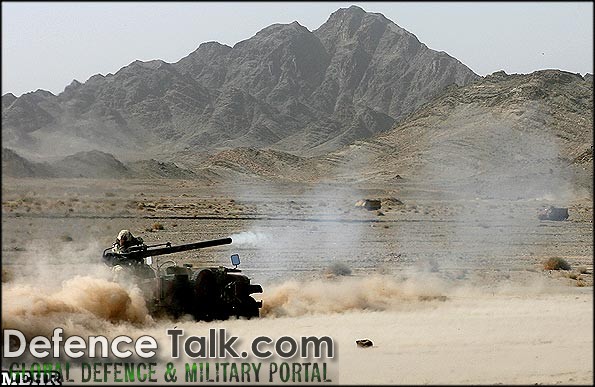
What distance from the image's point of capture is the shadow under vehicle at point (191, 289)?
18.9 m

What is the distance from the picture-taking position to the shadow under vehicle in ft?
62.1

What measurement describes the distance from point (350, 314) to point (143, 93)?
114m

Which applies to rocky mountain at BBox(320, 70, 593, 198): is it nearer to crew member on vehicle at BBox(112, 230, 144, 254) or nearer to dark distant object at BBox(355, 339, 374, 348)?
crew member on vehicle at BBox(112, 230, 144, 254)

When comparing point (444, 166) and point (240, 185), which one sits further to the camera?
point (444, 166)

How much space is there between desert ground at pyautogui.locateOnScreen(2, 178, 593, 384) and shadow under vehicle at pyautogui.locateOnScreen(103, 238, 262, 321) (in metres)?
0.37

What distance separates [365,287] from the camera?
24953mm

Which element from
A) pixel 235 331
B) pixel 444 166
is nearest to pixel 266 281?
pixel 235 331

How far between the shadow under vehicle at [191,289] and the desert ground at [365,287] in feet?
1.23

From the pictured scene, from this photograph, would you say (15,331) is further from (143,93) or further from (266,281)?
(143,93)

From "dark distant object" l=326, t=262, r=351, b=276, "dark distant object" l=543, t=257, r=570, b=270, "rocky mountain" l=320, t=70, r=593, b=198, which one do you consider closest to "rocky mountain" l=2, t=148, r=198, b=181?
"dark distant object" l=326, t=262, r=351, b=276

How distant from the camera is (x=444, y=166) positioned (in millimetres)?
123625

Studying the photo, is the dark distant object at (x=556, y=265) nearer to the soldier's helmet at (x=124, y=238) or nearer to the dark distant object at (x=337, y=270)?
the dark distant object at (x=337, y=270)

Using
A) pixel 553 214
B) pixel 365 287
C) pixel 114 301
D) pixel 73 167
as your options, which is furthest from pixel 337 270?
pixel 553 214

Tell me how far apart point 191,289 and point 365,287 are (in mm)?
7508
